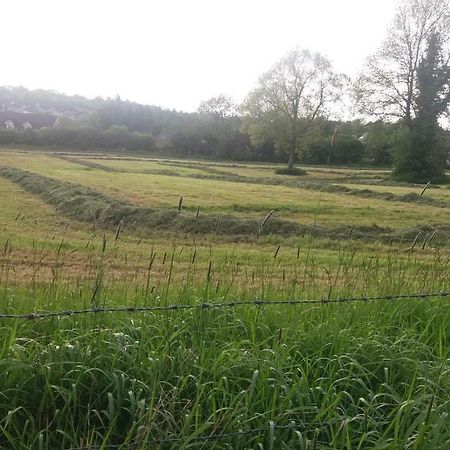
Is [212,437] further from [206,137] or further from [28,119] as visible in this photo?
[28,119]

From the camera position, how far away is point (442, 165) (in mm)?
54281

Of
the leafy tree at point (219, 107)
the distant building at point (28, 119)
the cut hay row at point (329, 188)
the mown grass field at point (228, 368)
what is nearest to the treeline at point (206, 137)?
the leafy tree at point (219, 107)

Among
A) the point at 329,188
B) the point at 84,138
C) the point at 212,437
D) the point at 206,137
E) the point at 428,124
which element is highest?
the point at 428,124

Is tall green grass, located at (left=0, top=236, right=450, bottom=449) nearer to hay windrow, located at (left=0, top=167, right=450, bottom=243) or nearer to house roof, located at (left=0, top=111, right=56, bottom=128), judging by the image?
hay windrow, located at (left=0, top=167, right=450, bottom=243)

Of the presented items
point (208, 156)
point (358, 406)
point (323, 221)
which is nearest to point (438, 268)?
point (358, 406)

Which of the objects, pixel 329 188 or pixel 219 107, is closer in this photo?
pixel 329 188

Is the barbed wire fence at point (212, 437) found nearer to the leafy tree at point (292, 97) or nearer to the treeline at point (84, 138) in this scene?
the leafy tree at point (292, 97)

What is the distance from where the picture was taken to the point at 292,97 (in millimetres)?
65812

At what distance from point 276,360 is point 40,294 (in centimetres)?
261

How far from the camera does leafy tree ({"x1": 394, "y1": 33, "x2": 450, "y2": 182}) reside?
172 feet

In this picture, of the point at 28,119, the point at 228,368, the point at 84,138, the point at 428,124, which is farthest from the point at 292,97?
the point at 28,119

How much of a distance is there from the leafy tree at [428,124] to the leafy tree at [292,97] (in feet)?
39.9

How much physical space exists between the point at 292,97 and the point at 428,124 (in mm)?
18592

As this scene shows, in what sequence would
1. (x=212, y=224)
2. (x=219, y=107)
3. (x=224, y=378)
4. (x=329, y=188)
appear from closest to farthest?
(x=224, y=378) → (x=212, y=224) → (x=329, y=188) → (x=219, y=107)
